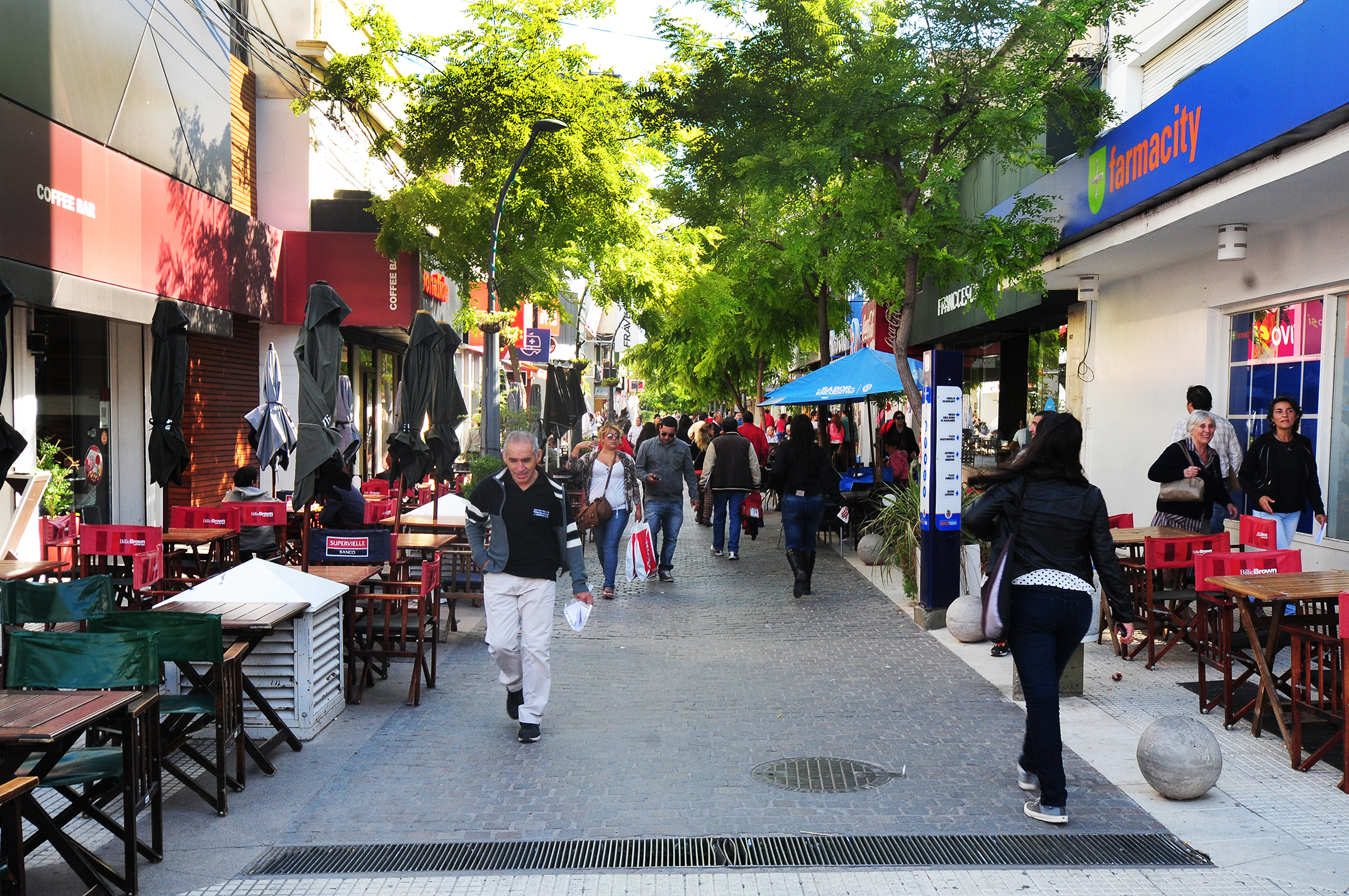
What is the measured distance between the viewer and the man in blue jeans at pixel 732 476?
549 inches

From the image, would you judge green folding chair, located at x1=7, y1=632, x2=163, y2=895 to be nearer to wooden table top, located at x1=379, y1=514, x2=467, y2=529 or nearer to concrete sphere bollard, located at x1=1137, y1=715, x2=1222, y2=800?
concrete sphere bollard, located at x1=1137, y1=715, x2=1222, y2=800

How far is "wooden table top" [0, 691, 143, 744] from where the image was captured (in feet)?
11.7

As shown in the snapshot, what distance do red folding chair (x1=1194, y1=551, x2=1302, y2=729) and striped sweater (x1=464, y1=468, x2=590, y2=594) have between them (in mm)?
3705

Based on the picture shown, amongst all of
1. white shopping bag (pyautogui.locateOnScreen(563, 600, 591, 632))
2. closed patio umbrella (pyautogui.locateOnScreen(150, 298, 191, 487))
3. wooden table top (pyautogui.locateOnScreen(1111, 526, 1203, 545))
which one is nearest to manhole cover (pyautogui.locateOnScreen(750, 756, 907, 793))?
white shopping bag (pyautogui.locateOnScreen(563, 600, 591, 632))

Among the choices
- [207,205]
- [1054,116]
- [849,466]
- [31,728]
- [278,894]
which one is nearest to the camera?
[31,728]

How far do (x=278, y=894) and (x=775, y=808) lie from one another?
7.30 ft

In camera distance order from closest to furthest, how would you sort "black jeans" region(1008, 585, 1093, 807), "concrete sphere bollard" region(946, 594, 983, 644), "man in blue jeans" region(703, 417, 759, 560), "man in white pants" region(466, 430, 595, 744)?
"black jeans" region(1008, 585, 1093, 807) < "man in white pants" region(466, 430, 595, 744) < "concrete sphere bollard" region(946, 594, 983, 644) < "man in blue jeans" region(703, 417, 759, 560)

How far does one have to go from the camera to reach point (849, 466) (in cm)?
2047

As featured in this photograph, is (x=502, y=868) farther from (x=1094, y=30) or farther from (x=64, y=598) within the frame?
(x=1094, y=30)

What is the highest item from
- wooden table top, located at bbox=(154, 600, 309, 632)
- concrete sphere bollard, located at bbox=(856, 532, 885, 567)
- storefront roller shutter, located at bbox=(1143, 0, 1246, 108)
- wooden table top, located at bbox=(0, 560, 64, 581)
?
storefront roller shutter, located at bbox=(1143, 0, 1246, 108)

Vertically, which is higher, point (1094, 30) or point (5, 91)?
point (1094, 30)

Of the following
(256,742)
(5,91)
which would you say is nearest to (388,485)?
(5,91)

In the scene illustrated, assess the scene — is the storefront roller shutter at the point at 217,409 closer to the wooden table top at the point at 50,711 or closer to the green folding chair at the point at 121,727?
the green folding chair at the point at 121,727

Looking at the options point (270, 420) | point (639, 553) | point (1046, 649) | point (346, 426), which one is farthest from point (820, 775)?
point (346, 426)
